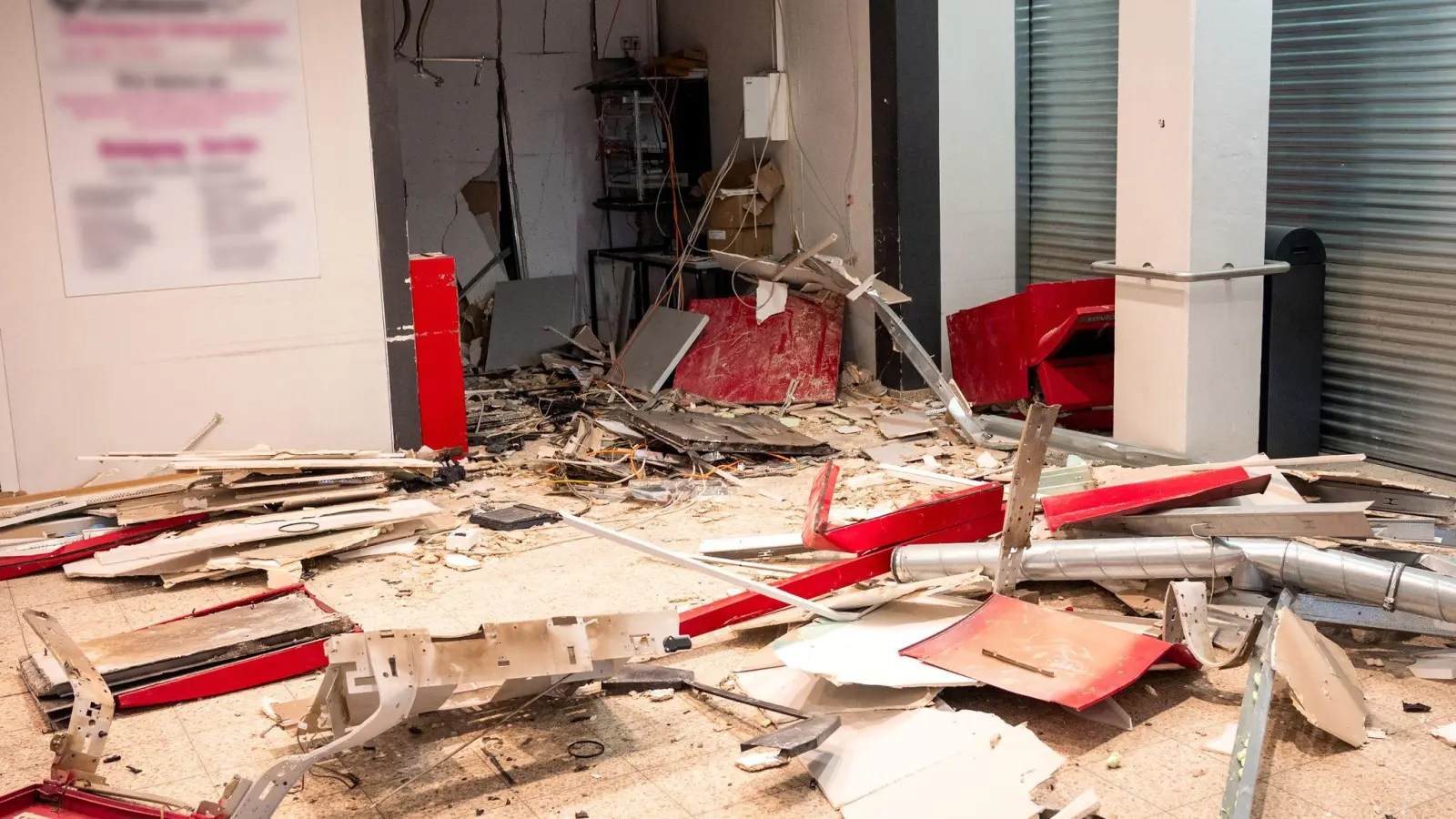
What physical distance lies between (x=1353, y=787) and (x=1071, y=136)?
16.6ft

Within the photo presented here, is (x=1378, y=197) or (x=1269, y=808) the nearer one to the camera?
(x=1269, y=808)

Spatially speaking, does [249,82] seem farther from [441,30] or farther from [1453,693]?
[1453,693]

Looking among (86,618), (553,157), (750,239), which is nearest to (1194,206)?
(750,239)

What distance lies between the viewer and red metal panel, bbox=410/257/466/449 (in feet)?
21.1

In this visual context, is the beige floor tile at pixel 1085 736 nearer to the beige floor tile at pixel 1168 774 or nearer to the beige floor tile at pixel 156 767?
the beige floor tile at pixel 1168 774

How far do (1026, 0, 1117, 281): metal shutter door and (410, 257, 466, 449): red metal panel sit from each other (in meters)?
3.55

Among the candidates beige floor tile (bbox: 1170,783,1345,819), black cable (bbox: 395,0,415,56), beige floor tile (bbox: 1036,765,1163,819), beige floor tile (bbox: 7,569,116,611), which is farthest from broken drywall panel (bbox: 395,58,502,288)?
beige floor tile (bbox: 1170,783,1345,819)

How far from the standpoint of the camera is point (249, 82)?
5938 mm

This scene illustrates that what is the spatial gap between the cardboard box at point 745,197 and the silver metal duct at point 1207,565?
4.70 meters

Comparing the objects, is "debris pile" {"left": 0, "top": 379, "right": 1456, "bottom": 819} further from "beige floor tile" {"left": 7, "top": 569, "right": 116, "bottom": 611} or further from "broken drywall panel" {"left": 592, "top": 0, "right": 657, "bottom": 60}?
"broken drywall panel" {"left": 592, "top": 0, "right": 657, "bottom": 60}

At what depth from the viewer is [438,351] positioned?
652cm

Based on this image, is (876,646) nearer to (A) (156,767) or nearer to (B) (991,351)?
(A) (156,767)

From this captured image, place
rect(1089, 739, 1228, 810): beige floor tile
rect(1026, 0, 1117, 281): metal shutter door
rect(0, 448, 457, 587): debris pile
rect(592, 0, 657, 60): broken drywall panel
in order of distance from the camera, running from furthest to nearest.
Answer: rect(592, 0, 657, 60): broken drywall panel < rect(1026, 0, 1117, 281): metal shutter door < rect(0, 448, 457, 587): debris pile < rect(1089, 739, 1228, 810): beige floor tile

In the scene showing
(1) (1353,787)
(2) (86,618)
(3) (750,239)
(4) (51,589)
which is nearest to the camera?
(1) (1353,787)
